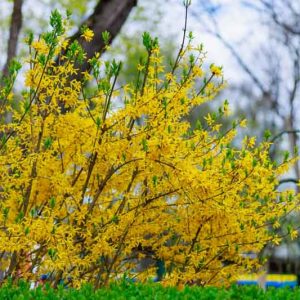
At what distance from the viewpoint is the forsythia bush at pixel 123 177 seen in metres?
5.33

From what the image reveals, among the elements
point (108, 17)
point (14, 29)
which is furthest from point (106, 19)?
point (14, 29)

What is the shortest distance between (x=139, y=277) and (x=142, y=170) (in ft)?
5.43

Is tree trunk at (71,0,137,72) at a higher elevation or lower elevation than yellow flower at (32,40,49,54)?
higher

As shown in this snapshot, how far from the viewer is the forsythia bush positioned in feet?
17.5

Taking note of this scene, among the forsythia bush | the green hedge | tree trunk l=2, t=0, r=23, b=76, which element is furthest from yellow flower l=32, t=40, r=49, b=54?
tree trunk l=2, t=0, r=23, b=76

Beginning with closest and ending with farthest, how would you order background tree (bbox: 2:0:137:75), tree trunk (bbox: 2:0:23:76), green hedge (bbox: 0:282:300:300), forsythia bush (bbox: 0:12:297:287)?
green hedge (bbox: 0:282:300:300)
forsythia bush (bbox: 0:12:297:287)
background tree (bbox: 2:0:137:75)
tree trunk (bbox: 2:0:23:76)

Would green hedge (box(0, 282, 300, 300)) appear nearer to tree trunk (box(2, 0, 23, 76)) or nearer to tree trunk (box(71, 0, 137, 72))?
tree trunk (box(71, 0, 137, 72))

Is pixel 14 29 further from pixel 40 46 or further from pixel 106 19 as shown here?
pixel 40 46

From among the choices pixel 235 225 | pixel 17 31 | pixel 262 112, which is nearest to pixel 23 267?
pixel 235 225

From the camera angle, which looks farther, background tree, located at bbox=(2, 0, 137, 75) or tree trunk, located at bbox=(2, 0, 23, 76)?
tree trunk, located at bbox=(2, 0, 23, 76)

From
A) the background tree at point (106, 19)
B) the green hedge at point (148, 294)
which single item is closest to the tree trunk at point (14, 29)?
the background tree at point (106, 19)

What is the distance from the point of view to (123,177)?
6020 mm

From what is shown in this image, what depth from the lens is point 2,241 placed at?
484 cm

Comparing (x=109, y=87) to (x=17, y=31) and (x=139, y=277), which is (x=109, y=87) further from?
(x=17, y=31)
